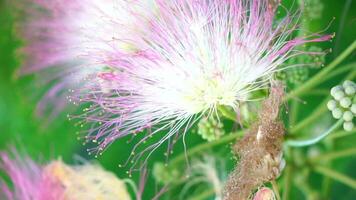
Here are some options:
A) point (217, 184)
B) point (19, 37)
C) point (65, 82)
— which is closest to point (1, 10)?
point (19, 37)

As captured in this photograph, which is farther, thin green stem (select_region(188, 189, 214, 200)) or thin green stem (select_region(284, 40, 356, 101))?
thin green stem (select_region(188, 189, 214, 200))

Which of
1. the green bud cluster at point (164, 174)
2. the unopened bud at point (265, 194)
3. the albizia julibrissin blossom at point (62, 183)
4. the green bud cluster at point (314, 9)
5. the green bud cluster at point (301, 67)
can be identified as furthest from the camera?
the green bud cluster at point (164, 174)

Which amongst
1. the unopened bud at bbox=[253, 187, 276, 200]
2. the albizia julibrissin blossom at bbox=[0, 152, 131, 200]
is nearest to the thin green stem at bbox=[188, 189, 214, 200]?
the albizia julibrissin blossom at bbox=[0, 152, 131, 200]

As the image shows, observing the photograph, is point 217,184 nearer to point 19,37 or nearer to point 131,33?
point 131,33

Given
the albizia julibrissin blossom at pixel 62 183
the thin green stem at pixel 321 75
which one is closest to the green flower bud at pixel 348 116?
the thin green stem at pixel 321 75

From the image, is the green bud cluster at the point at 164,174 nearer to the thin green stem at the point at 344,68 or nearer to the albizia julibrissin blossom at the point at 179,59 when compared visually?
the albizia julibrissin blossom at the point at 179,59

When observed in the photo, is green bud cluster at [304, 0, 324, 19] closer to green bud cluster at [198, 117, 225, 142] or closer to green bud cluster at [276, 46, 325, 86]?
green bud cluster at [276, 46, 325, 86]

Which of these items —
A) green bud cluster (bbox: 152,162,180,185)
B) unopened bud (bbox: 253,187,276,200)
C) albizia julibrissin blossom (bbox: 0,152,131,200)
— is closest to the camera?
unopened bud (bbox: 253,187,276,200)
